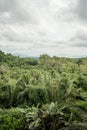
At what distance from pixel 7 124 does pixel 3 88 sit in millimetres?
11317

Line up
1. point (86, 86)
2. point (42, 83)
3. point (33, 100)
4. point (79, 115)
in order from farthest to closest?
point (86, 86)
point (42, 83)
point (33, 100)
point (79, 115)

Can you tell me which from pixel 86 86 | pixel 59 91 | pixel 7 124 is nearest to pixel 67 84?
pixel 59 91

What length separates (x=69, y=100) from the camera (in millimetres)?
29500

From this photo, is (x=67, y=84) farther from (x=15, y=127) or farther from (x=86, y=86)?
(x=15, y=127)

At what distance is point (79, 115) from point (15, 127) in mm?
5503

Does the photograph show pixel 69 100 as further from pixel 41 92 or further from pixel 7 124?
pixel 7 124

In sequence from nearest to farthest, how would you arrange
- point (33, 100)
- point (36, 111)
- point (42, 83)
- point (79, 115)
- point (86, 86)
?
point (36, 111) → point (79, 115) → point (33, 100) → point (42, 83) → point (86, 86)

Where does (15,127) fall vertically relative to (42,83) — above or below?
below

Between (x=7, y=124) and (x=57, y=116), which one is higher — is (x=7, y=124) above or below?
below

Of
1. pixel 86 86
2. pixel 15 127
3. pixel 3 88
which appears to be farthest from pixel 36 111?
pixel 86 86

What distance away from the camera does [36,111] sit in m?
18.8

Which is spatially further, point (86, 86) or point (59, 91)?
point (86, 86)

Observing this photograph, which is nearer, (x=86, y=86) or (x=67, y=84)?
(x=67, y=84)

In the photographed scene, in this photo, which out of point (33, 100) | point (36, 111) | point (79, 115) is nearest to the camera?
point (36, 111)
